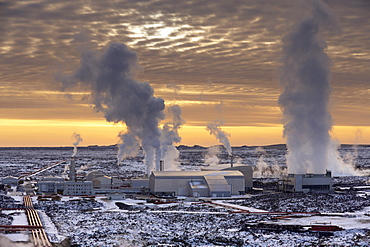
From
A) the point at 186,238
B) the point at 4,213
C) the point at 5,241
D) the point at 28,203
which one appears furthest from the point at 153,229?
the point at 28,203

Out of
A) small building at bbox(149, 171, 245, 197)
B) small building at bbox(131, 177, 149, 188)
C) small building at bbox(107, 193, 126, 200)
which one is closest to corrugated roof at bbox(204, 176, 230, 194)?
small building at bbox(149, 171, 245, 197)

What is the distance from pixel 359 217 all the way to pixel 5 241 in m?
41.4

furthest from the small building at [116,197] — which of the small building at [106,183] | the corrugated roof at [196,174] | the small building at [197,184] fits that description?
the small building at [106,183]

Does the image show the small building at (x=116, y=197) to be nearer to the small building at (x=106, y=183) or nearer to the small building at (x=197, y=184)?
the small building at (x=197, y=184)

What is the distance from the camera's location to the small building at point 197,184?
3834 inches

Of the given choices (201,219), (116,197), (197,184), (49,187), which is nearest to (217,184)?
(197,184)

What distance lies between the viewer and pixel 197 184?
100m

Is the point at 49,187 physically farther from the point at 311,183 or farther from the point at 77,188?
the point at 311,183

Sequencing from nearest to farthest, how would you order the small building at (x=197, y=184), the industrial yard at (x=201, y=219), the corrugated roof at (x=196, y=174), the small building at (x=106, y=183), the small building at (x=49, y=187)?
the industrial yard at (x=201, y=219) → the small building at (x=197, y=184) → the corrugated roof at (x=196, y=174) → the small building at (x=49, y=187) → the small building at (x=106, y=183)

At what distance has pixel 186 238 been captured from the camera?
55.2 m

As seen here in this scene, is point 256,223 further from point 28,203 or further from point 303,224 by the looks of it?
point 28,203

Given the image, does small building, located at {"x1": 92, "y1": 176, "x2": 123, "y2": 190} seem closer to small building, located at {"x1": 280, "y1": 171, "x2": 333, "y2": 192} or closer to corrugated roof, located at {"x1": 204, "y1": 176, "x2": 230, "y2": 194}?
corrugated roof, located at {"x1": 204, "y1": 176, "x2": 230, "y2": 194}

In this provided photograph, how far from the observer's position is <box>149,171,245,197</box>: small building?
319ft

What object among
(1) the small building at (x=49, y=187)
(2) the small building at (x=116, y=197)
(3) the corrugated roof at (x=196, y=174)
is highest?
(3) the corrugated roof at (x=196, y=174)
